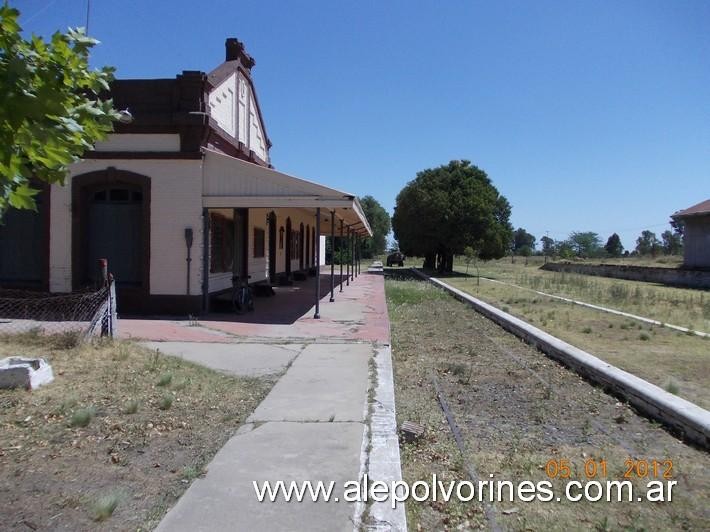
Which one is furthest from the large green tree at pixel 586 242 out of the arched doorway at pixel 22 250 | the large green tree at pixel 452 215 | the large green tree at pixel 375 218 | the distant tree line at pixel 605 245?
the arched doorway at pixel 22 250

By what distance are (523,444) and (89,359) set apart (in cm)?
548

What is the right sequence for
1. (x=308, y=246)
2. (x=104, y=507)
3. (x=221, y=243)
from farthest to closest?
(x=308, y=246)
(x=221, y=243)
(x=104, y=507)

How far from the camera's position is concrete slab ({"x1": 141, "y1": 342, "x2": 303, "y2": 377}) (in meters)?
7.85

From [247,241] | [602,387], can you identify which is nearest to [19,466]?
[602,387]

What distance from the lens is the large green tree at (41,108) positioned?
101 inches

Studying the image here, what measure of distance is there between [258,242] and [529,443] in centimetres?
1500

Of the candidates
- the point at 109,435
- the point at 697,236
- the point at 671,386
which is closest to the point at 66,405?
the point at 109,435

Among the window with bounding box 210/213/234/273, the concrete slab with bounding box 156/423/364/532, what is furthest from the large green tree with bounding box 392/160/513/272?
the concrete slab with bounding box 156/423/364/532

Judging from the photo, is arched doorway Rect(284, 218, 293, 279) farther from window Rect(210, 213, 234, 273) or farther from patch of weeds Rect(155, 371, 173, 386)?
patch of weeds Rect(155, 371, 173, 386)

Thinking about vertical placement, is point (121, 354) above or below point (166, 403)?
above

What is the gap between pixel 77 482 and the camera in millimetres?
4176

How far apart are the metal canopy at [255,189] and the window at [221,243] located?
3.71 ft

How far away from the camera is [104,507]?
3646 millimetres

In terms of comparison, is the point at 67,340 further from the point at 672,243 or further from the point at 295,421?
the point at 672,243
